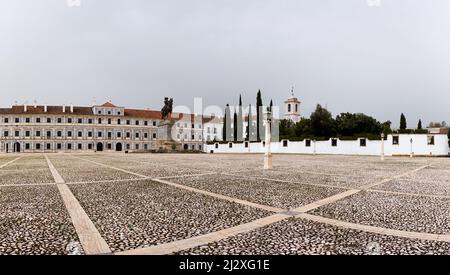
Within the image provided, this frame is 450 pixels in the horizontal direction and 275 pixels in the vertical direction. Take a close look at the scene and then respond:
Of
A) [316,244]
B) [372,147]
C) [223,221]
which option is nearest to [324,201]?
[223,221]

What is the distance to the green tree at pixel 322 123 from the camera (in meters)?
54.0

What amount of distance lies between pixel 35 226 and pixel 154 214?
5.89 ft

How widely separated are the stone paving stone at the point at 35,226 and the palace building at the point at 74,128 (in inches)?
2646

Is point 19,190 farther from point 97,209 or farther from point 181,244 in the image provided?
point 181,244

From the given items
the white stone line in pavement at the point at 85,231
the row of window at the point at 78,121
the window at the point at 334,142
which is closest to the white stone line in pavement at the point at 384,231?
the white stone line in pavement at the point at 85,231

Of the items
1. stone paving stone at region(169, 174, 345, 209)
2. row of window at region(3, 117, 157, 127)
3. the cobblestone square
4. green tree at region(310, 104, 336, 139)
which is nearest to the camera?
the cobblestone square

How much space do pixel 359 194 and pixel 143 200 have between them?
5.36 meters

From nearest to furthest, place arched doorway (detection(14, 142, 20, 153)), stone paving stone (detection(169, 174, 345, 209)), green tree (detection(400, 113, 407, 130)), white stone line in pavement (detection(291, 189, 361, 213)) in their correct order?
white stone line in pavement (detection(291, 189, 361, 213)) → stone paving stone (detection(169, 174, 345, 209)) → green tree (detection(400, 113, 407, 130)) → arched doorway (detection(14, 142, 20, 153))

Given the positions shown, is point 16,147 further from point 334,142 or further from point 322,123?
point 334,142

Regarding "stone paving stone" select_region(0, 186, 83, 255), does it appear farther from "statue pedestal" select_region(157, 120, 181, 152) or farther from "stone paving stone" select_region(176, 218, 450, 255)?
"statue pedestal" select_region(157, 120, 181, 152)

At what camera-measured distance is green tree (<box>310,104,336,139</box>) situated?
54.0 meters

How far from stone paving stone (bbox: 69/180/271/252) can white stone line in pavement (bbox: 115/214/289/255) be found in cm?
14

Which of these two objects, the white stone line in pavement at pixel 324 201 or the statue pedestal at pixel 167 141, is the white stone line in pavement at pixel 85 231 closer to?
the white stone line in pavement at pixel 324 201

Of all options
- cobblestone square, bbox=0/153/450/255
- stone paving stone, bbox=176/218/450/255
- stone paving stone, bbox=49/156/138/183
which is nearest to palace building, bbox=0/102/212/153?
stone paving stone, bbox=49/156/138/183
